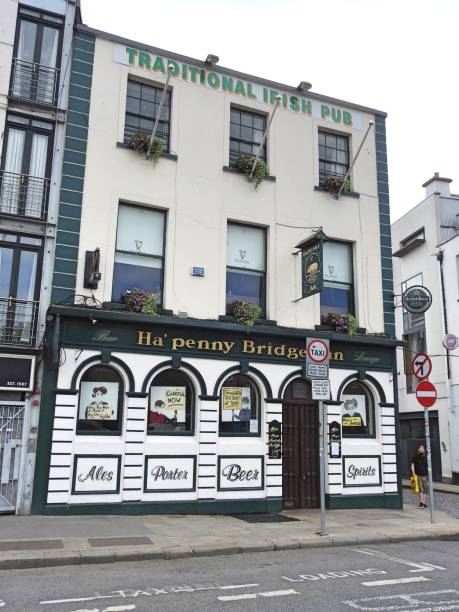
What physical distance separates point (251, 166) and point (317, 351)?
6193 mm

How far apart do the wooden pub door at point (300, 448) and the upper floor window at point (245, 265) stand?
243 centimetres

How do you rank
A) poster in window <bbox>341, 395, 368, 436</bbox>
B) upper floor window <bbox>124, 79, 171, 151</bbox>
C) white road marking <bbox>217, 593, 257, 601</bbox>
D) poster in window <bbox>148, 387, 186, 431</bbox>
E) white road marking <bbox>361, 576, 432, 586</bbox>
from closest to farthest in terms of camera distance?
white road marking <bbox>217, 593, 257, 601</bbox> < white road marking <bbox>361, 576, 432, 586</bbox> < poster in window <bbox>148, 387, 186, 431</bbox> < upper floor window <bbox>124, 79, 171, 151</bbox> < poster in window <bbox>341, 395, 368, 436</bbox>

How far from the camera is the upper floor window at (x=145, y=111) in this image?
14719 millimetres

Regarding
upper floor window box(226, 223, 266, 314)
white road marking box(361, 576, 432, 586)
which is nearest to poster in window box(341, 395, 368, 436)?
upper floor window box(226, 223, 266, 314)

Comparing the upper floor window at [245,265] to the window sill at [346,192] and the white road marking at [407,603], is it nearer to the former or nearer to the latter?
the window sill at [346,192]

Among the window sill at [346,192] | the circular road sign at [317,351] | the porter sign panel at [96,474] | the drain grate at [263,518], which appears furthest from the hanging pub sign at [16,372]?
the window sill at [346,192]

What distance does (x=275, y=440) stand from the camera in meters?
14.2

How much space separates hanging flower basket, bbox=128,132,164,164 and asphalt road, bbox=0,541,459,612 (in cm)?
944

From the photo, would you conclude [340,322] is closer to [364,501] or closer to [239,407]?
[239,407]

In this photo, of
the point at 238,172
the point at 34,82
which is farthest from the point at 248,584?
the point at 34,82

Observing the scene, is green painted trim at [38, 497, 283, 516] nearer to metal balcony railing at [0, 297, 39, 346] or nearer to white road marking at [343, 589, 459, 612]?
metal balcony railing at [0, 297, 39, 346]

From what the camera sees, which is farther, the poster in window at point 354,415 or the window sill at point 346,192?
the window sill at point 346,192

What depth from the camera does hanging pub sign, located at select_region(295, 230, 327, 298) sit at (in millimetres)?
14203

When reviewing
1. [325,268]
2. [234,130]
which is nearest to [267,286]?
[325,268]
